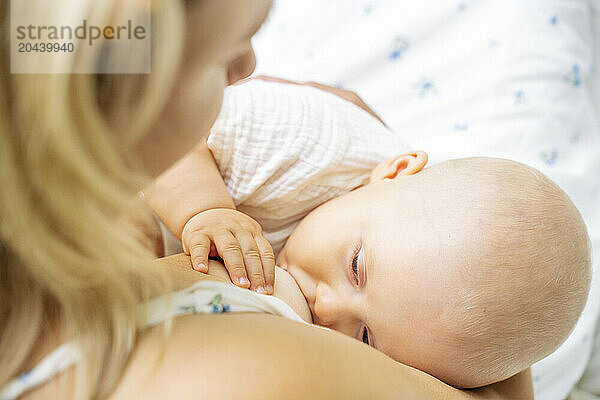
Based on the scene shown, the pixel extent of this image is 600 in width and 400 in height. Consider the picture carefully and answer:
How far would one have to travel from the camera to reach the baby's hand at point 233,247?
2.52ft

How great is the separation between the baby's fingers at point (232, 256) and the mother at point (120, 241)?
18 cm

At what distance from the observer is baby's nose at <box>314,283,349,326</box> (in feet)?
2.86

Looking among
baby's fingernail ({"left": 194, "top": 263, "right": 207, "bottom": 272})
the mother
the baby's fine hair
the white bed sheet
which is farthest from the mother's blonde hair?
the white bed sheet

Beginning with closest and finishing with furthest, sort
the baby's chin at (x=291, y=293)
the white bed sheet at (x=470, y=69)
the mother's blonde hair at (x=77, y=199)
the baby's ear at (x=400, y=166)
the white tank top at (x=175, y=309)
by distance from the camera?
1. the mother's blonde hair at (x=77, y=199)
2. the white tank top at (x=175, y=309)
3. the baby's chin at (x=291, y=293)
4. the baby's ear at (x=400, y=166)
5. the white bed sheet at (x=470, y=69)

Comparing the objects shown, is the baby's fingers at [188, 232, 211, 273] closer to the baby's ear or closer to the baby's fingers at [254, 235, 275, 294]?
the baby's fingers at [254, 235, 275, 294]

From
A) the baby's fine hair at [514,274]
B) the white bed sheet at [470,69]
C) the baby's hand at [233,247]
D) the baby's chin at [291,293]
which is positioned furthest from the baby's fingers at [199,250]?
the white bed sheet at [470,69]

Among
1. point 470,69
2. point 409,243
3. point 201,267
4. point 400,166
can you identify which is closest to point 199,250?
point 201,267

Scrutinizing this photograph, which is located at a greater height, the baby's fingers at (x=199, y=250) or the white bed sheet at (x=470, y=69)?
the white bed sheet at (x=470, y=69)

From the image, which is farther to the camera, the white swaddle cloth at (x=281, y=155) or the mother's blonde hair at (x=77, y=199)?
the white swaddle cloth at (x=281, y=155)

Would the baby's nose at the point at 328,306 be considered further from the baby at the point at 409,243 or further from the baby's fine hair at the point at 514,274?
the baby's fine hair at the point at 514,274

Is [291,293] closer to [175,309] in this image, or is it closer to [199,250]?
[199,250]

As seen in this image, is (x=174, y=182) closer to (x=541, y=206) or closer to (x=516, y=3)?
(x=541, y=206)

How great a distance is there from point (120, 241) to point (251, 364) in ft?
0.48

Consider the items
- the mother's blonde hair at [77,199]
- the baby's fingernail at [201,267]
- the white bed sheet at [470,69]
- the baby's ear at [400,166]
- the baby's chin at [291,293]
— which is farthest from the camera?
the white bed sheet at [470,69]
